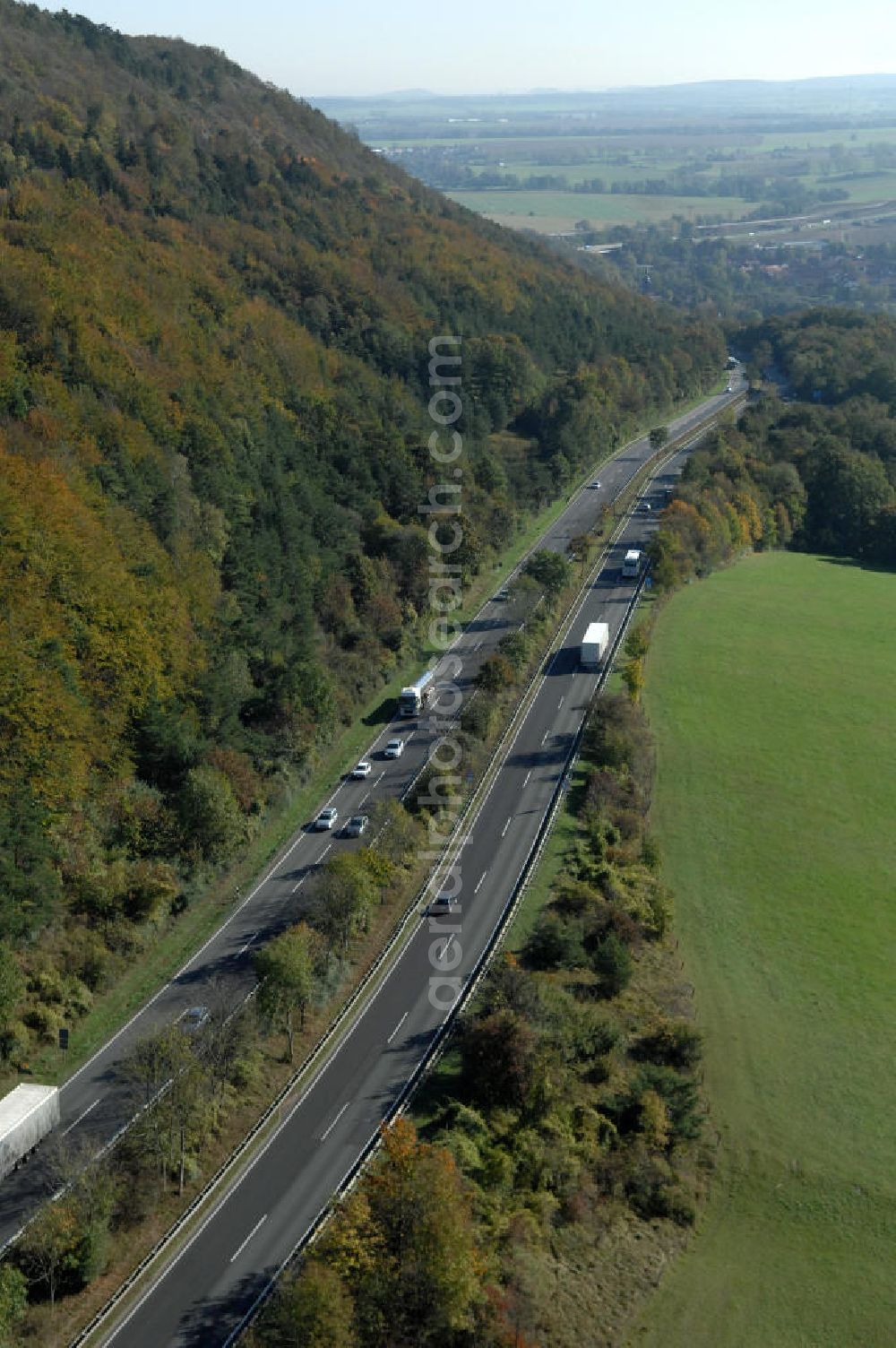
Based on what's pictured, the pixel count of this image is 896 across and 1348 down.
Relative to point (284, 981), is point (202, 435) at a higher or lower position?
higher

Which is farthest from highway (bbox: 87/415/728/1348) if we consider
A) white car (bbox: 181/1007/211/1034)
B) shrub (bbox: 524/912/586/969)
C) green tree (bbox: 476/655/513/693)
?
white car (bbox: 181/1007/211/1034)

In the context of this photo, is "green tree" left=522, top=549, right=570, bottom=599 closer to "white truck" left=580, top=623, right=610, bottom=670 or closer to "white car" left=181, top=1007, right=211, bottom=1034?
A: "white truck" left=580, top=623, right=610, bottom=670

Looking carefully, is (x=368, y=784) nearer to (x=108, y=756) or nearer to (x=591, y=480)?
(x=108, y=756)

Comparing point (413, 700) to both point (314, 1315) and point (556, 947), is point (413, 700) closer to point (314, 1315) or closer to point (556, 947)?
point (556, 947)

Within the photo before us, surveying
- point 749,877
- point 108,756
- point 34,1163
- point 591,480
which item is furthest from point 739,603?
point 34,1163

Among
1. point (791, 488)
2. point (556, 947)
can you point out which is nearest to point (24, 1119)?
point (556, 947)
